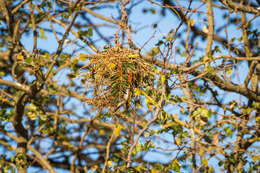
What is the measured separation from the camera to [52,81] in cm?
372

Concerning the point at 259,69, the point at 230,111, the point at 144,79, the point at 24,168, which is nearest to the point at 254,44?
Result: the point at 259,69

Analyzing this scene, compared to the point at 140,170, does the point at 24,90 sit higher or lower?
higher

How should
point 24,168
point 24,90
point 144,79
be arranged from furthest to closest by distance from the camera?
point 24,168
point 24,90
point 144,79

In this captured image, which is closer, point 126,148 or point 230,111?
point 126,148

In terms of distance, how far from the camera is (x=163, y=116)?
1988mm

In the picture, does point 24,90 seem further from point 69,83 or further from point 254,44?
point 254,44

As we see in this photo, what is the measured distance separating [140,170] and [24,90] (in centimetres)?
120

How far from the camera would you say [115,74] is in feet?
6.19

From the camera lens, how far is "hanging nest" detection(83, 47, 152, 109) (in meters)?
1.88

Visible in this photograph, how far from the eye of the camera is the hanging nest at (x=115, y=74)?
6.15 ft

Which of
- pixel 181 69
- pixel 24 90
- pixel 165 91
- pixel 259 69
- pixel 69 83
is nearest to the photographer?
pixel 165 91

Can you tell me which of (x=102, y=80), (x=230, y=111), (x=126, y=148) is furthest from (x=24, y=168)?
(x=230, y=111)

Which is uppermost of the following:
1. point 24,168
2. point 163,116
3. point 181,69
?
point 181,69

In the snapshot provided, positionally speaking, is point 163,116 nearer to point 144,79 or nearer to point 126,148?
point 144,79
